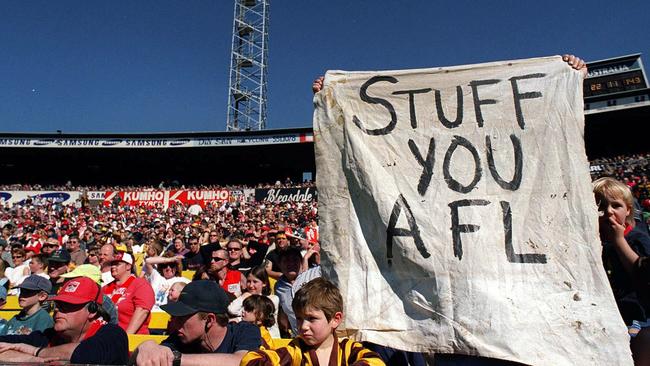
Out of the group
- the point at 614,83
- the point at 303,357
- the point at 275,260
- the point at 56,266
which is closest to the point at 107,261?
the point at 56,266

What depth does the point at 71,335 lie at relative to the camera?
8.80ft

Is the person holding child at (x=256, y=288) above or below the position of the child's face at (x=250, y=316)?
above

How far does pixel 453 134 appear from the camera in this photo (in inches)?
93.0

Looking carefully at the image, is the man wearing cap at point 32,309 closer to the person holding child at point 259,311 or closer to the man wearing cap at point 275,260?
the person holding child at point 259,311

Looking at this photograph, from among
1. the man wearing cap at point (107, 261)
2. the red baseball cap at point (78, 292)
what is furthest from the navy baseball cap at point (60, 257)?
the red baseball cap at point (78, 292)

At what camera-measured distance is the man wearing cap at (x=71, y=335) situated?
2.23 metres

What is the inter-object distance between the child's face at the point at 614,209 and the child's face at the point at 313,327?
4.94 feet

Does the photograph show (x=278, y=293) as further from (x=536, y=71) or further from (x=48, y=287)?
(x=536, y=71)

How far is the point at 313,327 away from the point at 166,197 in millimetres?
30107

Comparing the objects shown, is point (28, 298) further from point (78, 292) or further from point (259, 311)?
point (259, 311)

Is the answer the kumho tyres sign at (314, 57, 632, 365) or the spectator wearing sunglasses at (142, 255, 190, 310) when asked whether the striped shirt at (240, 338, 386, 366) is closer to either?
the kumho tyres sign at (314, 57, 632, 365)

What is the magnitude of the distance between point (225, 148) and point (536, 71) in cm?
3350

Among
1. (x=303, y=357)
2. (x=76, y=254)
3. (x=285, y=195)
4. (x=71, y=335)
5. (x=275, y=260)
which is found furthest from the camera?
(x=285, y=195)

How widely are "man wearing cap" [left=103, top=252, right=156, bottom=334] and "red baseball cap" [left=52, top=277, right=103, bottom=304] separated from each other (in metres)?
1.04
